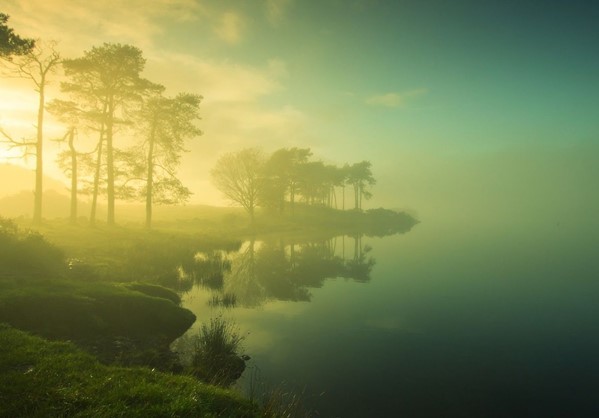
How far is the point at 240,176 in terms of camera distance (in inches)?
2621

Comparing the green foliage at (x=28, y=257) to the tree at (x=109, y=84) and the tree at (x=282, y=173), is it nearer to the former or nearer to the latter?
the tree at (x=109, y=84)

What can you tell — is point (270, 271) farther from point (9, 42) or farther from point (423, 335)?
point (9, 42)

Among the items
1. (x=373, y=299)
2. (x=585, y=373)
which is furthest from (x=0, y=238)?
(x=585, y=373)

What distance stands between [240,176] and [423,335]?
54612 millimetres

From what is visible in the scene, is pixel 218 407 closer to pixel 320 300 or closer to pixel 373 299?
pixel 320 300

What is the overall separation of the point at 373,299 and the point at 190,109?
33.5 metres

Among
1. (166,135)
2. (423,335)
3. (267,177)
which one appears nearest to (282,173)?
(267,177)

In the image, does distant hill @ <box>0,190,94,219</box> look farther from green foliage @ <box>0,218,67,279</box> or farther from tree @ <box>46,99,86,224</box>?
green foliage @ <box>0,218,67,279</box>

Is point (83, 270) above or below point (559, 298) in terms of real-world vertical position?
above

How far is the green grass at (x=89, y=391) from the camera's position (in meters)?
6.85

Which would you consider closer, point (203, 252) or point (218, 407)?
point (218, 407)

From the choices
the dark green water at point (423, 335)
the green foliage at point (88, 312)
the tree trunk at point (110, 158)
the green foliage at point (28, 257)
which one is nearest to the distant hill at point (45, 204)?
the tree trunk at point (110, 158)

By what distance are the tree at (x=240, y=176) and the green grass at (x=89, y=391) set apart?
187ft

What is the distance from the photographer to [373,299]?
22141 millimetres
